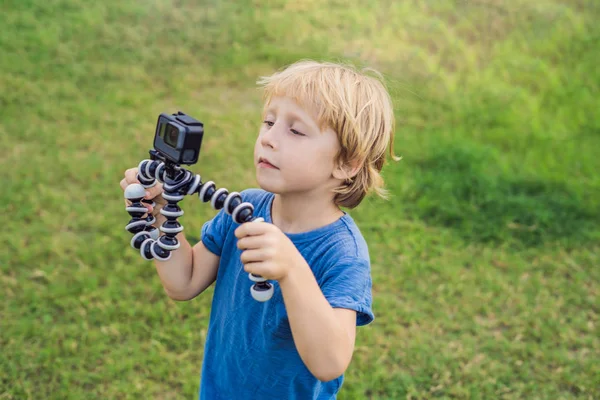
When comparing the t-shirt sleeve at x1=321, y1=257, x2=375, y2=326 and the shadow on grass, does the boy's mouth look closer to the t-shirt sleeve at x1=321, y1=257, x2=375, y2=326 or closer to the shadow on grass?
the t-shirt sleeve at x1=321, y1=257, x2=375, y2=326

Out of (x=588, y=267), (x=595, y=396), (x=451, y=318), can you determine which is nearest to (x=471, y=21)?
(x=588, y=267)

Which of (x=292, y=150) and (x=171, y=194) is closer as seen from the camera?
(x=171, y=194)

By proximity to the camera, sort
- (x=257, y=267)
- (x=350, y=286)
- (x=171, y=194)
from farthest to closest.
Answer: (x=350, y=286) → (x=171, y=194) → (x=257, y=267)

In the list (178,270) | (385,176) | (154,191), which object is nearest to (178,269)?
(178,270)

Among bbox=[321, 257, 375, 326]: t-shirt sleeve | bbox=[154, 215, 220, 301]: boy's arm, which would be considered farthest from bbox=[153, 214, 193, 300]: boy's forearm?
bbox=[321, 257, 375, 326]: t-shirt sleeve

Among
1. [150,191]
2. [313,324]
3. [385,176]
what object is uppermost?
[150,191]

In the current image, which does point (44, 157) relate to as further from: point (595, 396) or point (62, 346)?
point (595, 396)

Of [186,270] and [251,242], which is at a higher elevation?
[251,242]

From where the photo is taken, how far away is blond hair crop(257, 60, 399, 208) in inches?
67.7

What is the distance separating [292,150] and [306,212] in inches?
8.5

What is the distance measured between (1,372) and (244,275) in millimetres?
2040

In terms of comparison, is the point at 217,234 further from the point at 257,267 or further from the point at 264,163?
the point at 257,267

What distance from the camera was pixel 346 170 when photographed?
5.94 feet

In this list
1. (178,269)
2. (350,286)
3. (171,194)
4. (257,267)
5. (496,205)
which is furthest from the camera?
(496,205)
